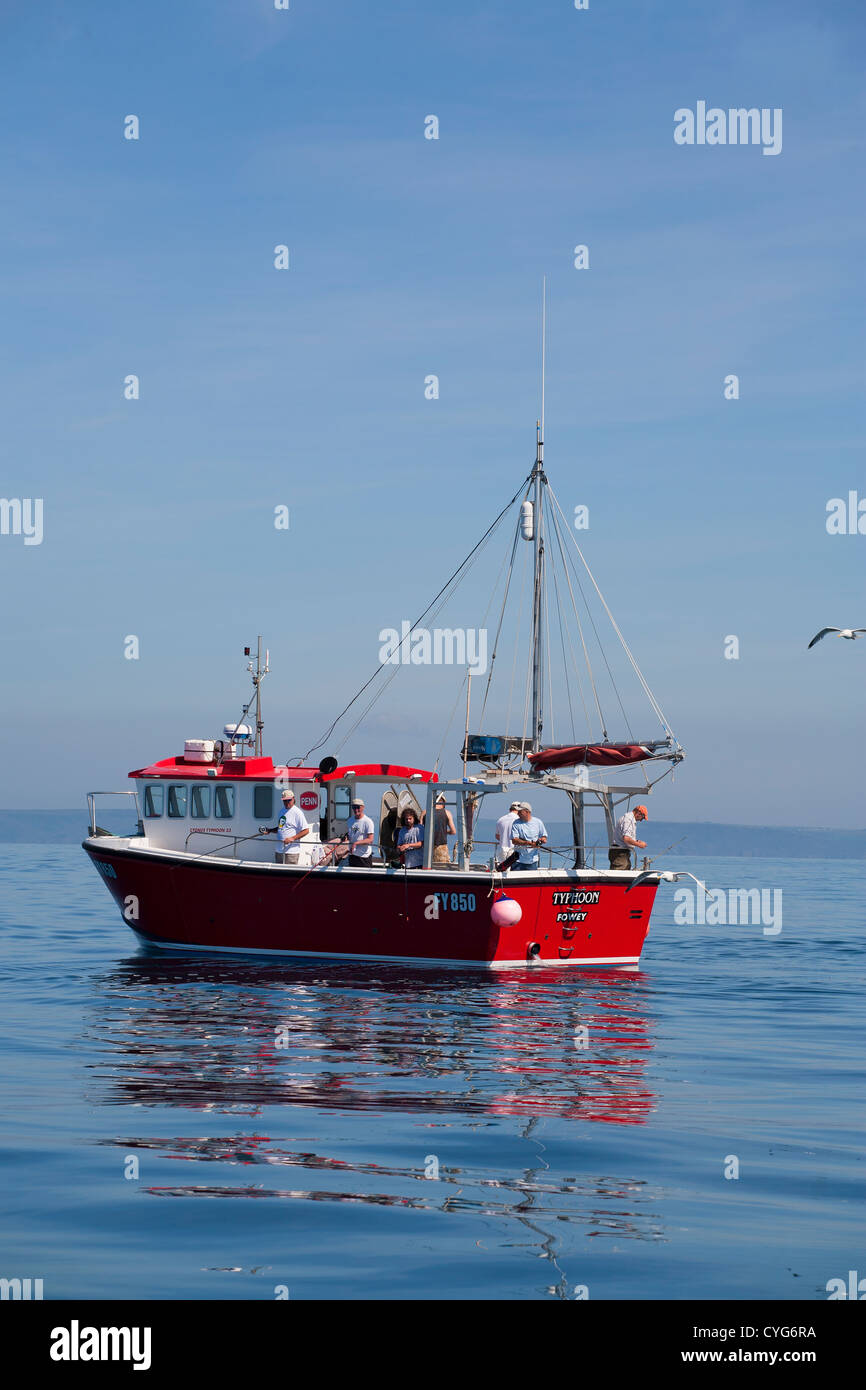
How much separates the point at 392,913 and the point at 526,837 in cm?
281

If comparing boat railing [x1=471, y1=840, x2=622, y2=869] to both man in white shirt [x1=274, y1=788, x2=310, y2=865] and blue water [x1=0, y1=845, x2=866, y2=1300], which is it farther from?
man in white shirt [x1=274, y1=788, x2=310, y2=865]

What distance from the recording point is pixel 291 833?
2631 cm

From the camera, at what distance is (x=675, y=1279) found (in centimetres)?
866

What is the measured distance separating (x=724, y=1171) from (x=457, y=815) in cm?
1475

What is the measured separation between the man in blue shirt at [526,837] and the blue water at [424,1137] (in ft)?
6.95

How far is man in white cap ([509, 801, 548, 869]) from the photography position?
82.3 feet

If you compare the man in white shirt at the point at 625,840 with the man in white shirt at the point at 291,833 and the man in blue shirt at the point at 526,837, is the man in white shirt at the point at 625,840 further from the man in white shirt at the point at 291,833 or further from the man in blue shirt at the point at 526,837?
the man in white shirt at the point at 291,833
